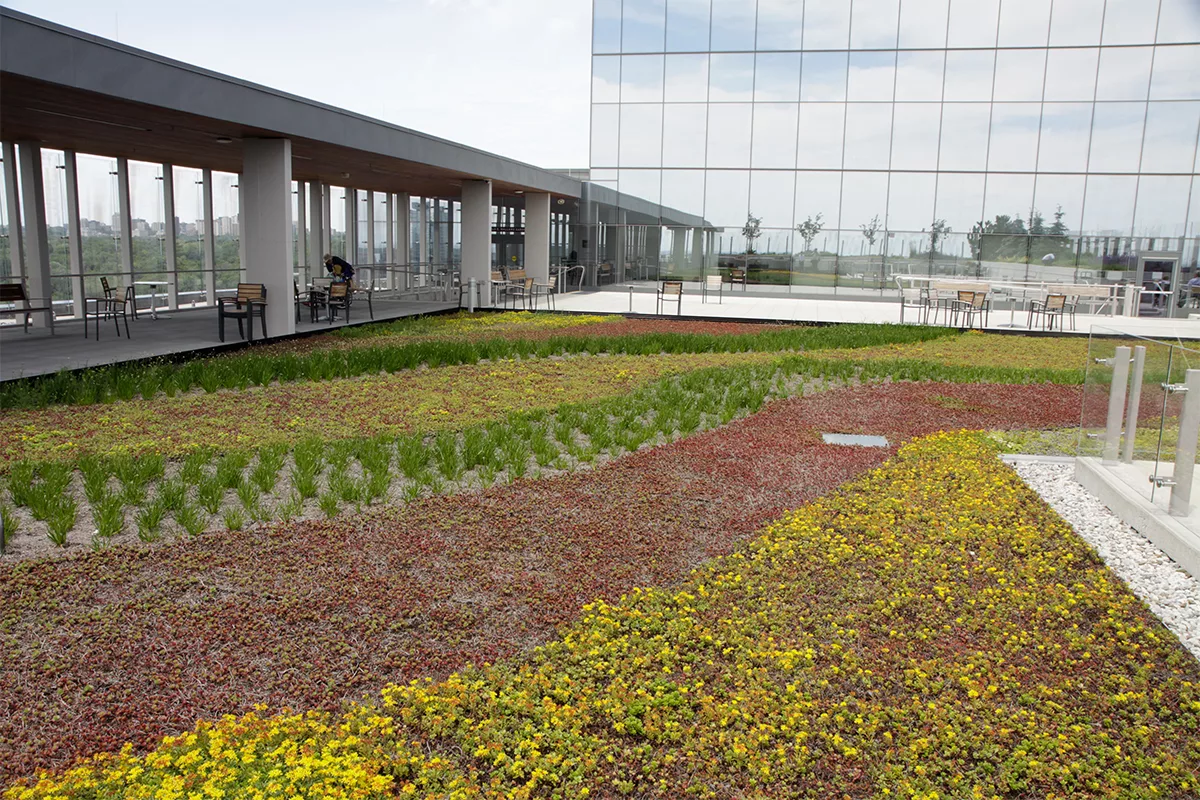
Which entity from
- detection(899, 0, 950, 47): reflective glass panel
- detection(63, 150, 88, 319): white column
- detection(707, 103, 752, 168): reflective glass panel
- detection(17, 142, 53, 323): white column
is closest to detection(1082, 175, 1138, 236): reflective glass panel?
detection(899, 0, 950, 47): reflective glass panel

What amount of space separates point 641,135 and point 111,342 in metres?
23.3

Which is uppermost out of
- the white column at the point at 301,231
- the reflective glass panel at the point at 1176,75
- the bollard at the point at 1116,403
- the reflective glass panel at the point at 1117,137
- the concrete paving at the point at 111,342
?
the reflective glass panel at the point at 1176,75

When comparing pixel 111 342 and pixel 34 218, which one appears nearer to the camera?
pixel 111 342

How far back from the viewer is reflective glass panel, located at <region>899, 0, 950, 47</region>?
1260 inches

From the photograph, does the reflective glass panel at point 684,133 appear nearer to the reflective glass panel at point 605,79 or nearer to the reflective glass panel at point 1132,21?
the reflective glass panel at point 605,79

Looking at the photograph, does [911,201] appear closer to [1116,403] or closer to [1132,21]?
[1132,21]

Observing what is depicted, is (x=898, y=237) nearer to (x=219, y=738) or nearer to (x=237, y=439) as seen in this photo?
(x=237, y=439)

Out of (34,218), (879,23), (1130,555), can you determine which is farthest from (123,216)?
(879,23)

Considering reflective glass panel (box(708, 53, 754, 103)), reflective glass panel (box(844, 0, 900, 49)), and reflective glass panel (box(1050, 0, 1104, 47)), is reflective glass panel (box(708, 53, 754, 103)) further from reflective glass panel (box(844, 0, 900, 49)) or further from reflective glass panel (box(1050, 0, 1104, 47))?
reflective glass panel (box(1050, 0, 1104, 47))

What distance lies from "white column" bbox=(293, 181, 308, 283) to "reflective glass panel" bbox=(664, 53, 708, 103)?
1385 centimetres

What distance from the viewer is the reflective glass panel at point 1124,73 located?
30.5 metres

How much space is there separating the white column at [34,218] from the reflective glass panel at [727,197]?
22.5 metres

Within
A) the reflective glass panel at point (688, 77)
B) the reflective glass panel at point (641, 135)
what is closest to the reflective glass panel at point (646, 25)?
the reflective glass panel at point (688, 77)

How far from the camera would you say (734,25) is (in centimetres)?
3372
